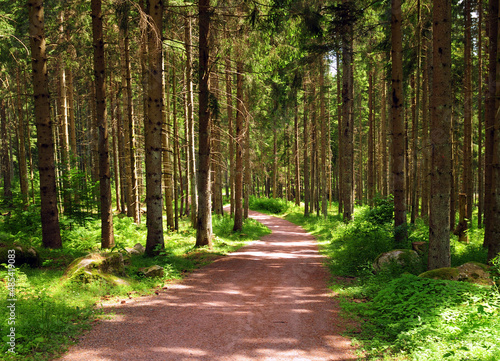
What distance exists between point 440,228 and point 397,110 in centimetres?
476

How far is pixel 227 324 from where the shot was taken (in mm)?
5516

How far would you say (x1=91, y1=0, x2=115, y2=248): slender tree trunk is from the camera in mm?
9375

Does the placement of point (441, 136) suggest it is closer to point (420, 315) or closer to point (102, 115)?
point (420, 315)

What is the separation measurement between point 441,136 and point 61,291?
8855 mm

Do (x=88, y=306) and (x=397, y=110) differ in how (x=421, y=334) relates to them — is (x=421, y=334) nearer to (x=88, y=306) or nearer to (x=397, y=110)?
(x=88, y=306)

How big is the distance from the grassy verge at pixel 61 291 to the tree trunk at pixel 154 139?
78cm

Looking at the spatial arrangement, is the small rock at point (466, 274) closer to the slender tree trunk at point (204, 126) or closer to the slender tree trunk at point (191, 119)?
the slender tree trunk at point (204, 126)

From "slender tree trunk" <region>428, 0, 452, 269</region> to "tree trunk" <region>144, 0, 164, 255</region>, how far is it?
7685 millimetres

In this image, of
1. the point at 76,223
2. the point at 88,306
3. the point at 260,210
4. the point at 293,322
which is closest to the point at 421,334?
the point at 293,322

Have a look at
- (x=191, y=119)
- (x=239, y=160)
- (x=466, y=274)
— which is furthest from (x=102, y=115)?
(x=466, y=274)

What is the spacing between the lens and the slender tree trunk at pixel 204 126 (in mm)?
11367

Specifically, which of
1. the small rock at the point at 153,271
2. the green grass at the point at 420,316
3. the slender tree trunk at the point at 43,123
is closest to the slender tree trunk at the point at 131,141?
the slender tree trunk at the point at 43,123

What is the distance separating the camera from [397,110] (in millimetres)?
10289
